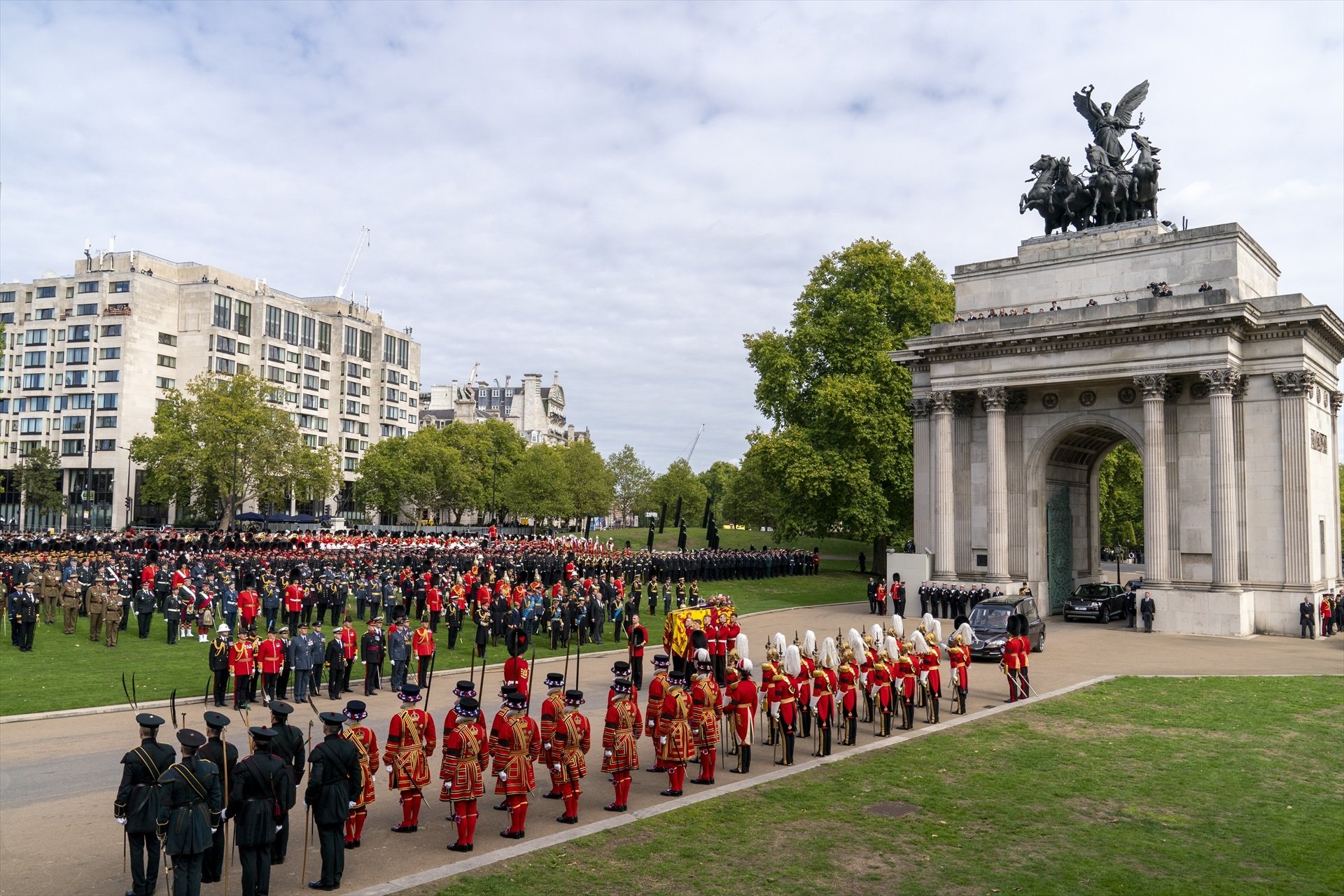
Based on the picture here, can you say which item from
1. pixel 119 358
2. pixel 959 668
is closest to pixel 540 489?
pixel 119 358

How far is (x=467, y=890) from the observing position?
9.41 m

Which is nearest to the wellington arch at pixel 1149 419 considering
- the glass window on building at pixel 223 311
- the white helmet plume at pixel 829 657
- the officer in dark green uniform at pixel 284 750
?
the white helmet plume at pixel 829 657

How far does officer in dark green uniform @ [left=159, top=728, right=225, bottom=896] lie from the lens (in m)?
8.78

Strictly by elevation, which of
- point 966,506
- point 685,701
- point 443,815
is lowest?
point 443,815

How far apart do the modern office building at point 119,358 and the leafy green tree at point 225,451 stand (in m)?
9.07

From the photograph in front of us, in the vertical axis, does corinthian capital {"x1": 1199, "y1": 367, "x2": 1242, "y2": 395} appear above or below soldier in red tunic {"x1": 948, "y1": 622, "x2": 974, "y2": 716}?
above

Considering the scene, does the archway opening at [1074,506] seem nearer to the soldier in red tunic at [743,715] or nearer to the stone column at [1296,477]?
the stone column at [1296,477]

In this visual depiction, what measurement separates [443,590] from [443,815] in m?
19.2

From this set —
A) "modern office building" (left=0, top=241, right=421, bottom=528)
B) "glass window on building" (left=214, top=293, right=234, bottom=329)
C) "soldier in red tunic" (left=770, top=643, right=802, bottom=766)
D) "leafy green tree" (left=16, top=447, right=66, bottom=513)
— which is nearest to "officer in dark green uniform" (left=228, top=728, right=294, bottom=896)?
"soldier in red tunic" (left=770, top=643, right=802, bottom=766)

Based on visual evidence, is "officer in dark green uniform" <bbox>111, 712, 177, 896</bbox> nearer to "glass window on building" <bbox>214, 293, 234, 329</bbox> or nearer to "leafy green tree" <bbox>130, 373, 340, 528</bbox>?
"leafy green tree" <bbox>130, 373, 340, 528</bbox>

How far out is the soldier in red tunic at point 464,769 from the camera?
1080cm

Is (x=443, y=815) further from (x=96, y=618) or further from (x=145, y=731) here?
(x=96, y=618)

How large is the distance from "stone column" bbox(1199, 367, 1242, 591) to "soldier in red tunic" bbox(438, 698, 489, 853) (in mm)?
30726

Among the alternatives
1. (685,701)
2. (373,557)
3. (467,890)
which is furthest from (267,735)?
(373,557)
